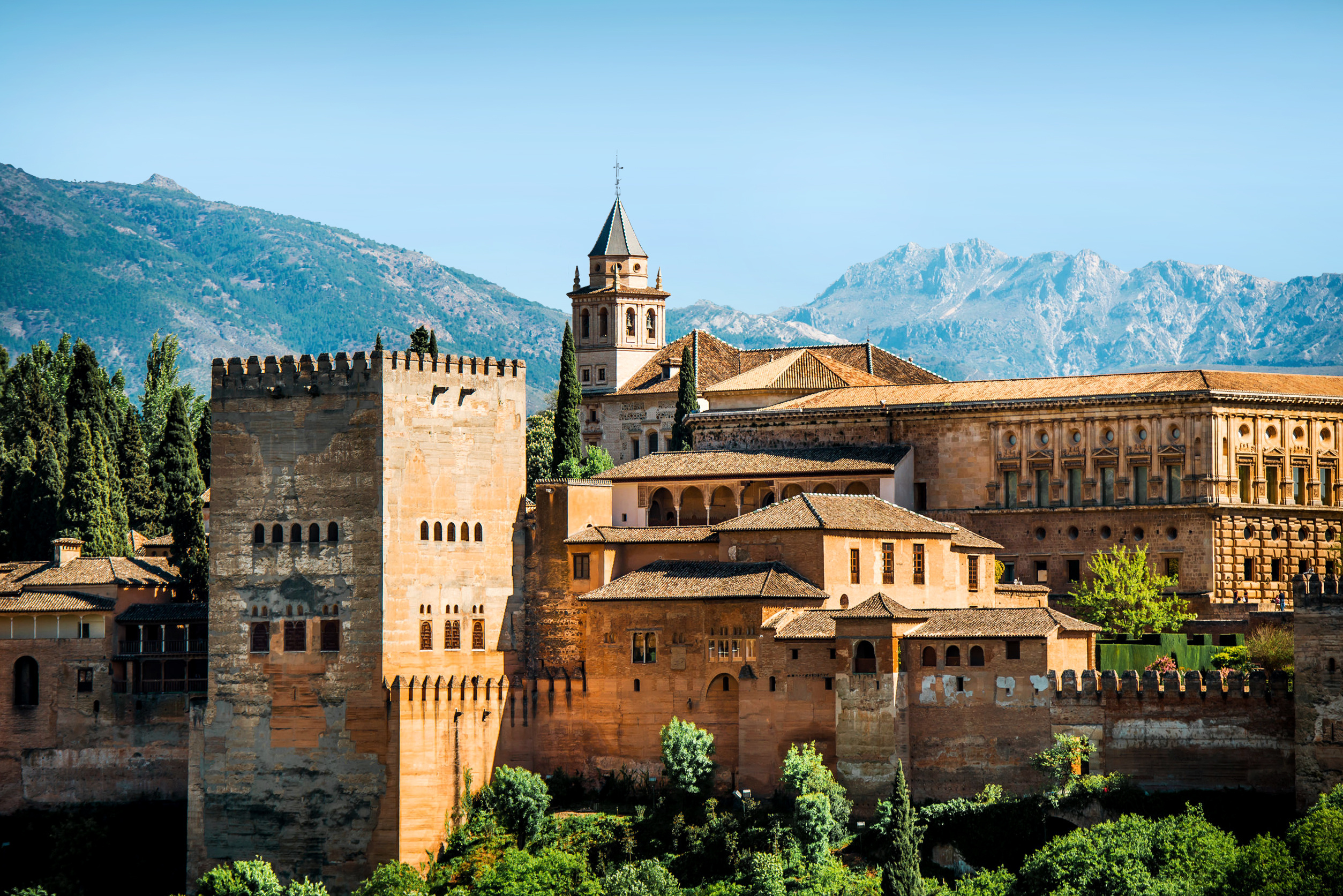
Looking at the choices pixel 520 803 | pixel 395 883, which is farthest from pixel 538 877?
pixel 395 883

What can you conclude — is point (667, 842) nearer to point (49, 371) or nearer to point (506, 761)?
point (506, 761)

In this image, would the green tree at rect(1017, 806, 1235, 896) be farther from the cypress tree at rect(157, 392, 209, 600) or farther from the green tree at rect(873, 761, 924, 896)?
the cypress tree at rect(157, 392, 209, 600)

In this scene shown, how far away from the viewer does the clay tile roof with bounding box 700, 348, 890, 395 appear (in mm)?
80875

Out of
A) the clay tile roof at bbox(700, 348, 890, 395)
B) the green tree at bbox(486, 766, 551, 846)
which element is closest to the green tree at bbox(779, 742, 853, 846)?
the green tree at bbox(486, 766, 551, 846)

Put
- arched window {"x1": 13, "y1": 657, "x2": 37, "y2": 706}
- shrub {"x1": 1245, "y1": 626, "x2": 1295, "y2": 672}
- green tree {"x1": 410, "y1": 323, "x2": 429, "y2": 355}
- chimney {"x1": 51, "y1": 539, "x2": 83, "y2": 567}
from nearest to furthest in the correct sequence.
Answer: shrub {"x1": 1245, "y1": 626, "x2": 1295, "y2": 672} < arched window {"x1": 13, "y1": 657, "x2": 37, "y2": 706} < chimney {"x1": 51, "y1": 539, "x2": 83, "y2": 567} < green tree {"x1": 410, "y1": 323, "x2": 429, "y2": 355}

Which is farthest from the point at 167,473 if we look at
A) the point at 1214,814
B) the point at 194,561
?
the point at 1214,814

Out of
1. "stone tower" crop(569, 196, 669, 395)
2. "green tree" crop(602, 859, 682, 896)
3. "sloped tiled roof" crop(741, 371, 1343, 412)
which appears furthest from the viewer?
"stone tower" crop(569, 196, 669, 395)

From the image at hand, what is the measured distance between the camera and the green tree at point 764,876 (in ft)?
167

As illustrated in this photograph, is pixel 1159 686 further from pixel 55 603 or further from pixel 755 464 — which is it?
pixel 55 603

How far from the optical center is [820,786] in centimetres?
5231

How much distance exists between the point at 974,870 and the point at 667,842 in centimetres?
904

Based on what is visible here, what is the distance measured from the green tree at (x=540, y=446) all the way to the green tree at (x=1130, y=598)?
85.3ft

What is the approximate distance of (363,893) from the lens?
5525 centimetres

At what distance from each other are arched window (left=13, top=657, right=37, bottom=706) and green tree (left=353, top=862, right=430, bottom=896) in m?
16.0
